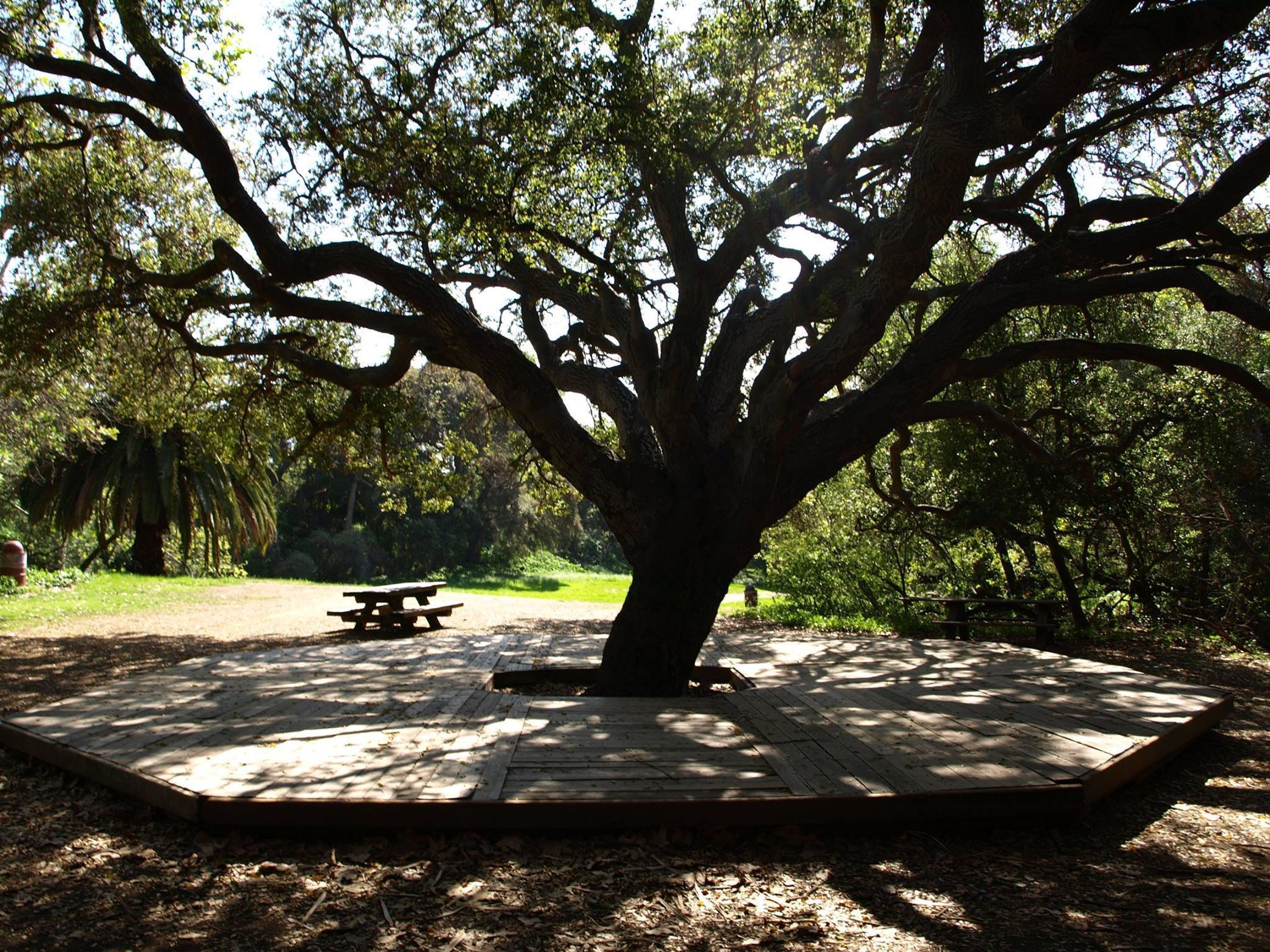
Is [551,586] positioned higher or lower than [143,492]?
lower

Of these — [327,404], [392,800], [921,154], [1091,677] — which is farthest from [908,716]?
[327,404]

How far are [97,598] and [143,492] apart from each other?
17.2 feet

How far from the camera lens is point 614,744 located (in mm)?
4801

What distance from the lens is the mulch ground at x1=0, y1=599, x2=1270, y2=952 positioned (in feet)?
9.91

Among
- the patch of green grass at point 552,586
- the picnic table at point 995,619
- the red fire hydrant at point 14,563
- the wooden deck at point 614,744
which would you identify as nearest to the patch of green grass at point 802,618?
the picnic table at point 995,619

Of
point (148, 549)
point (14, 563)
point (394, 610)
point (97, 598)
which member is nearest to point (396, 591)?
point (394, 610)

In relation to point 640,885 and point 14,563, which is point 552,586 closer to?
point 14,563

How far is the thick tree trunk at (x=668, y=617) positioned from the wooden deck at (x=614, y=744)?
641 mm

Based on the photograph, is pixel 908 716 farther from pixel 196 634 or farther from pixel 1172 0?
pixel 196 634

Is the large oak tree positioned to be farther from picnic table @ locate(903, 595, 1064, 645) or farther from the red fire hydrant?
the red fire hydrant

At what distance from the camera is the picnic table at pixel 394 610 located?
11.7 metres

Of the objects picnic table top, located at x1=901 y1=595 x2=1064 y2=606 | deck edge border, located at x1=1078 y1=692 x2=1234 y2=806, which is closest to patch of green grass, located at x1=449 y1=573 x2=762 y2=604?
picnic table top, located at x1=901 y1=595 x2=1064 y2=606

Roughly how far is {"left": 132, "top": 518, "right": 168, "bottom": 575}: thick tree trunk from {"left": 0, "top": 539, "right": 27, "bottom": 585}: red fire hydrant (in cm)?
565

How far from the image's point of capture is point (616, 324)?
27.5ft
